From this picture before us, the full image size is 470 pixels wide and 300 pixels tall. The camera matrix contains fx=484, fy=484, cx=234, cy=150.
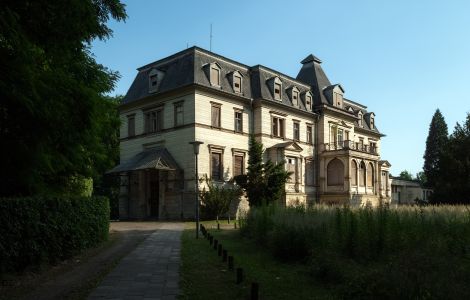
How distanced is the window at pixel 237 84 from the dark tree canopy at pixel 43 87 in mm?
27758

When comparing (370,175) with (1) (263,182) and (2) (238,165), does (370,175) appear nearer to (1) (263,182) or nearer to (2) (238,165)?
(2) (238,165)

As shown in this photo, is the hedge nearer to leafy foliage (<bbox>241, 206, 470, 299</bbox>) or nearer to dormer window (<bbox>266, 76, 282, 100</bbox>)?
leafy foliage (<bbox>241, 206, 470, 299</bbox>)

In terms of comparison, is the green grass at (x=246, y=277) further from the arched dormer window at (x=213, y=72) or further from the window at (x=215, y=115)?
the arched dormer window at (x=213, y=72)

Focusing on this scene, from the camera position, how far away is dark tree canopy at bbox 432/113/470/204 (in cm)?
3659

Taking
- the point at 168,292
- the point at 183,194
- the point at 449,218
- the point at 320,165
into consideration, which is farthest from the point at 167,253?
the point at 320,165

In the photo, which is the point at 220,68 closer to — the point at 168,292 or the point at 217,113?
the point at 217,113

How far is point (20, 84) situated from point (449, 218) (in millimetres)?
11317

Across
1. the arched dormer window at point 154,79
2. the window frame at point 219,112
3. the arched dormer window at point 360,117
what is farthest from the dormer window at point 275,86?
the arched dormer window at point 360,117

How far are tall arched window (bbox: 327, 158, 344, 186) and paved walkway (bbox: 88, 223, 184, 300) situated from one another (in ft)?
101

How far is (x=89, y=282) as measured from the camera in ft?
35.1

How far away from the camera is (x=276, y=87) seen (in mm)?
43219

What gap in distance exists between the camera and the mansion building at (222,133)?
36.6m

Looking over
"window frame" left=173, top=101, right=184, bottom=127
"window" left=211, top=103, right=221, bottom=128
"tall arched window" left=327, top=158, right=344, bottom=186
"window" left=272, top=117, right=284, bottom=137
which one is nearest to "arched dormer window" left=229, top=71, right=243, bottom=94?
"window" left=211, top=103, right=221, bottom=128

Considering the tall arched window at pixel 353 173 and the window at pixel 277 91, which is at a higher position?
the window at pixel 277 91
